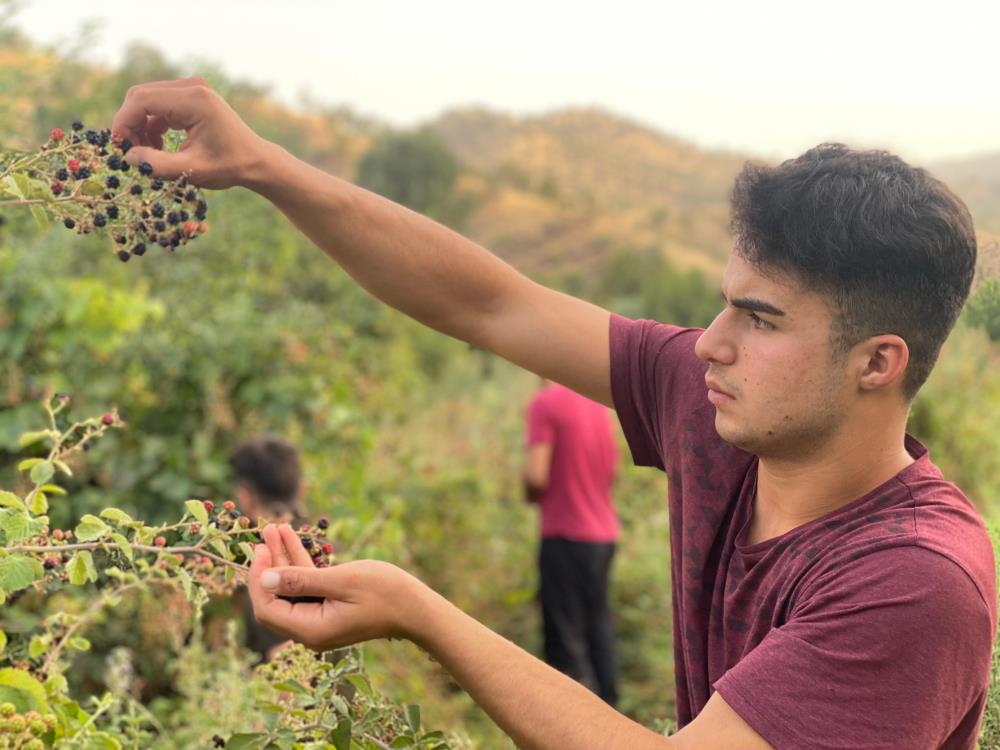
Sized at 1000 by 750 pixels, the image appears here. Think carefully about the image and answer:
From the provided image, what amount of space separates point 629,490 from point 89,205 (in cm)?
639

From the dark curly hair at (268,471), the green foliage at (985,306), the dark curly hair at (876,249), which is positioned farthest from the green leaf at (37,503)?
the dark curly hair at (268,471)

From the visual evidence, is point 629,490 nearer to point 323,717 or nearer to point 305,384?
point 305,384

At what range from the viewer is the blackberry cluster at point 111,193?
1511 mm

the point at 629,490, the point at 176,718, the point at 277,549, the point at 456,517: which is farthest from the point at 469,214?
the point at 277,549

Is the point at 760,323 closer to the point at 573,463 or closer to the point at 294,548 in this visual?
the point at 294,548

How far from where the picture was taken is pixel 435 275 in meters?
2.03

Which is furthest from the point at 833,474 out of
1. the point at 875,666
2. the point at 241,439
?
the point at 241,439

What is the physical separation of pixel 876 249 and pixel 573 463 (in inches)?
153

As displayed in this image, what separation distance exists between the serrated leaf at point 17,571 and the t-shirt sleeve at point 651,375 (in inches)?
39.3

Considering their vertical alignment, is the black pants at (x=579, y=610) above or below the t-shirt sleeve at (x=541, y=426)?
below

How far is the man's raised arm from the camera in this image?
1.86m

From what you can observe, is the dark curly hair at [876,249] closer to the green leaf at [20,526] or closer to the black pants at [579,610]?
the green leaf at [20,526]

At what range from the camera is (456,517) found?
582 centimetres

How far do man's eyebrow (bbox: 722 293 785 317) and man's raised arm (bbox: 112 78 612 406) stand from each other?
0.48 meters
